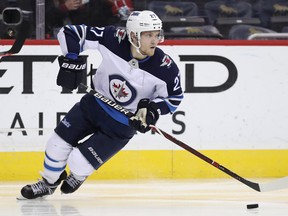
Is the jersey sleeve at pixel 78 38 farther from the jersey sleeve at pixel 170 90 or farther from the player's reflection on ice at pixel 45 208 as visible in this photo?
the player's reflection on ice at pixel 45 208

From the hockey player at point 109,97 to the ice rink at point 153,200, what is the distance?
0.22 meters

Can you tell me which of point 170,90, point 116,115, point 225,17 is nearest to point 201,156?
point 170,90

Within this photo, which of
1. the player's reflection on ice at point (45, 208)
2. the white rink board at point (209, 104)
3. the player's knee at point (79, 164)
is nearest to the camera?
the player's reflection on ice at point (45, 208)

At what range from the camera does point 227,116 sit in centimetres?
708

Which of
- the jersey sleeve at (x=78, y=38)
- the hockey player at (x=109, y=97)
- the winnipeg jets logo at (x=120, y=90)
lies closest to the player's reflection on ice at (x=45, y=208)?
the hockey player at (x=109, y=97)

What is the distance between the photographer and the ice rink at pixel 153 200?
5215 mm

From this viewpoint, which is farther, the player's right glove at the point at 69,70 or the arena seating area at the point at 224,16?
the arena seating area at the point at 224,16

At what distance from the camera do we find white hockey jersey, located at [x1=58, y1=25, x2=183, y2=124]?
560 cm

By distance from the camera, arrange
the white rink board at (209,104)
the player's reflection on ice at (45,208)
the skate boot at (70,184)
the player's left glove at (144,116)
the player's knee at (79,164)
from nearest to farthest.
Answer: the player's reflection on ice at (45,208) < the player's left glove at (144,116) < the player's knee at (79,164) < the skate boot at (70,184) < the white rink board at (209,104)

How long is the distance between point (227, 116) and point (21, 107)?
1.47 meters

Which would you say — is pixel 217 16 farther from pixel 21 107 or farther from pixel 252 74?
pixel 21 107

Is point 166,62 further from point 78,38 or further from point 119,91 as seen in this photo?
point 78,38

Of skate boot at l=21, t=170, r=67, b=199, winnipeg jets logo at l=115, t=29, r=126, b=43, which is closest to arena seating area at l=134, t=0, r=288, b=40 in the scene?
winnipeg jets logo at l=115, t=29, r=126, b=43

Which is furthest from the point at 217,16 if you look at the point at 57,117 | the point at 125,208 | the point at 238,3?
the point at 125,208
